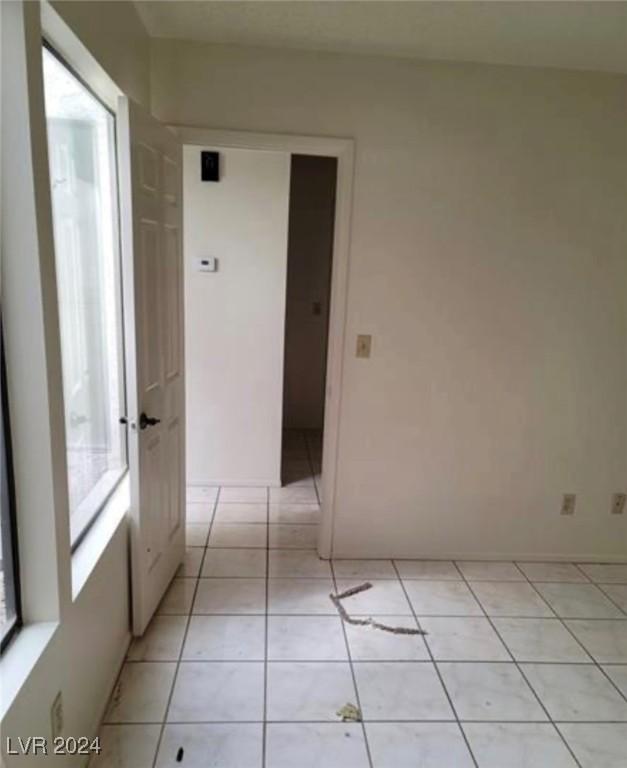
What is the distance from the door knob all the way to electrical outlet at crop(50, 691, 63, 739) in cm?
90

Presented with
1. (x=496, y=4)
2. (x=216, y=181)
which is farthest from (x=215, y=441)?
(x=496, y=4)

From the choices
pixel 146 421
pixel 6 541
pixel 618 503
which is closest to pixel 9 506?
pixel 6 541

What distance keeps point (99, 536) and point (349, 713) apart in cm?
106

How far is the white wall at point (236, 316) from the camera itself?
10.6 ft

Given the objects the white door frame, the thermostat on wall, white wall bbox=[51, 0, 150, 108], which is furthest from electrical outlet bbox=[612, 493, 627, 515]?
white wall bbox=[51, 0, 150, 108]

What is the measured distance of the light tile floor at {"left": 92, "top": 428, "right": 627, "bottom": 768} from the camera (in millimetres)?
1664

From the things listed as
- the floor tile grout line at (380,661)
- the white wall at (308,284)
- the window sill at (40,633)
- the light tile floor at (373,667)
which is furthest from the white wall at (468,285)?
the white wall at (308,284)

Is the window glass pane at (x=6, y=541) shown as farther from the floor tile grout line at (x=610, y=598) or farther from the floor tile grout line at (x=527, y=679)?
the floor tile grout line at (x=610, y=598)

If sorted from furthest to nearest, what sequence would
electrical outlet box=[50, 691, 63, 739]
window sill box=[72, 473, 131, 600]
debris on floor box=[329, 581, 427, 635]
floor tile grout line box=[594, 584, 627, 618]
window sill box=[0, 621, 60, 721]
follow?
floor tile grout line box=[594, 584, 627, 618], debris on floor box=[329, 581, 427, 635], window sill box=[72, 473, 131, 600], electrical outlet box=[50, 691, 63, 739], window sill box=[0, 621, 60, 721]

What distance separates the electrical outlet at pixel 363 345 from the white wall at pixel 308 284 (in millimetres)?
2030

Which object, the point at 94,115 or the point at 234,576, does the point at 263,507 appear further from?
the point at 94,115

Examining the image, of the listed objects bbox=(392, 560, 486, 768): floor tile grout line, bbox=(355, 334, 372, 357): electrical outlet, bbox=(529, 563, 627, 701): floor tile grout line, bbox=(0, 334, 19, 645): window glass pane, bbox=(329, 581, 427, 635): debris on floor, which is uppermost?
bbox=(355, 334, 372, 357): electrical outlet

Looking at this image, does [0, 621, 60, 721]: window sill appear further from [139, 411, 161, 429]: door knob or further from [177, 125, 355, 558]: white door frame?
[177, 125, 355, 558]: white door frame

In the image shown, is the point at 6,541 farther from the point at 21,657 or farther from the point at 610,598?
the point at 610,598
